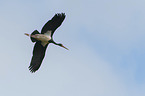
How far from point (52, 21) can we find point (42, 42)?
1.99 metres

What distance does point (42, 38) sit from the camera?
91.0ft

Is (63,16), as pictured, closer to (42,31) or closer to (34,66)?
(42,31)

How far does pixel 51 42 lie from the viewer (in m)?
28.8

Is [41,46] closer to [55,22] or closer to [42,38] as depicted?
[42,38]

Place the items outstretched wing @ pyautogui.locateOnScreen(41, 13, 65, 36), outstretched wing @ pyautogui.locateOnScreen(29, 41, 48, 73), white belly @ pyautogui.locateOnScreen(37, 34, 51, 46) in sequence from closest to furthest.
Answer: outstretched wing @ pyautogui.locateOnScreen(41, 13, 65, 36) < white belly @ pyautogui.locateOnScreen(37, 34, 51, 46) < outstretched wing @ pyautogui.locateOnScreen(29, 41, 48, 73)

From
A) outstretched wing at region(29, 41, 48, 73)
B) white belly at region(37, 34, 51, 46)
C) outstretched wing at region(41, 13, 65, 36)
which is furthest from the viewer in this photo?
outstretched wing at region(29, 41, 48, 73)

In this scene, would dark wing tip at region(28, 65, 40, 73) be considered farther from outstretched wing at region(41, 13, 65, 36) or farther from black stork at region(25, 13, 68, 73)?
outstretched wing at region(41, 13, 65, 36)

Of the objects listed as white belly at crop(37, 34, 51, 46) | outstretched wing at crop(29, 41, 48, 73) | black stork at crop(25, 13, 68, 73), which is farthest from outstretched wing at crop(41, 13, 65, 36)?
outstretched wing at crop(29, 41, 48, 73)

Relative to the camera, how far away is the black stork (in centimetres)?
2717

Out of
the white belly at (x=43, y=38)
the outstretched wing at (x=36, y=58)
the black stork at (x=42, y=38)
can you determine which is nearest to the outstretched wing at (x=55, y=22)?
the black stork at (x=42, y=38)

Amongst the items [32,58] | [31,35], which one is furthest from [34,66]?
[31,35]

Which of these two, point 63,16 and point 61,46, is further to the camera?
point 61,46

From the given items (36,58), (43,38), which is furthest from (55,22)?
(36,58)

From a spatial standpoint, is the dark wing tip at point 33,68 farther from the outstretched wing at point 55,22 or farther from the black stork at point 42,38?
the outstretched wing at point 55,22
